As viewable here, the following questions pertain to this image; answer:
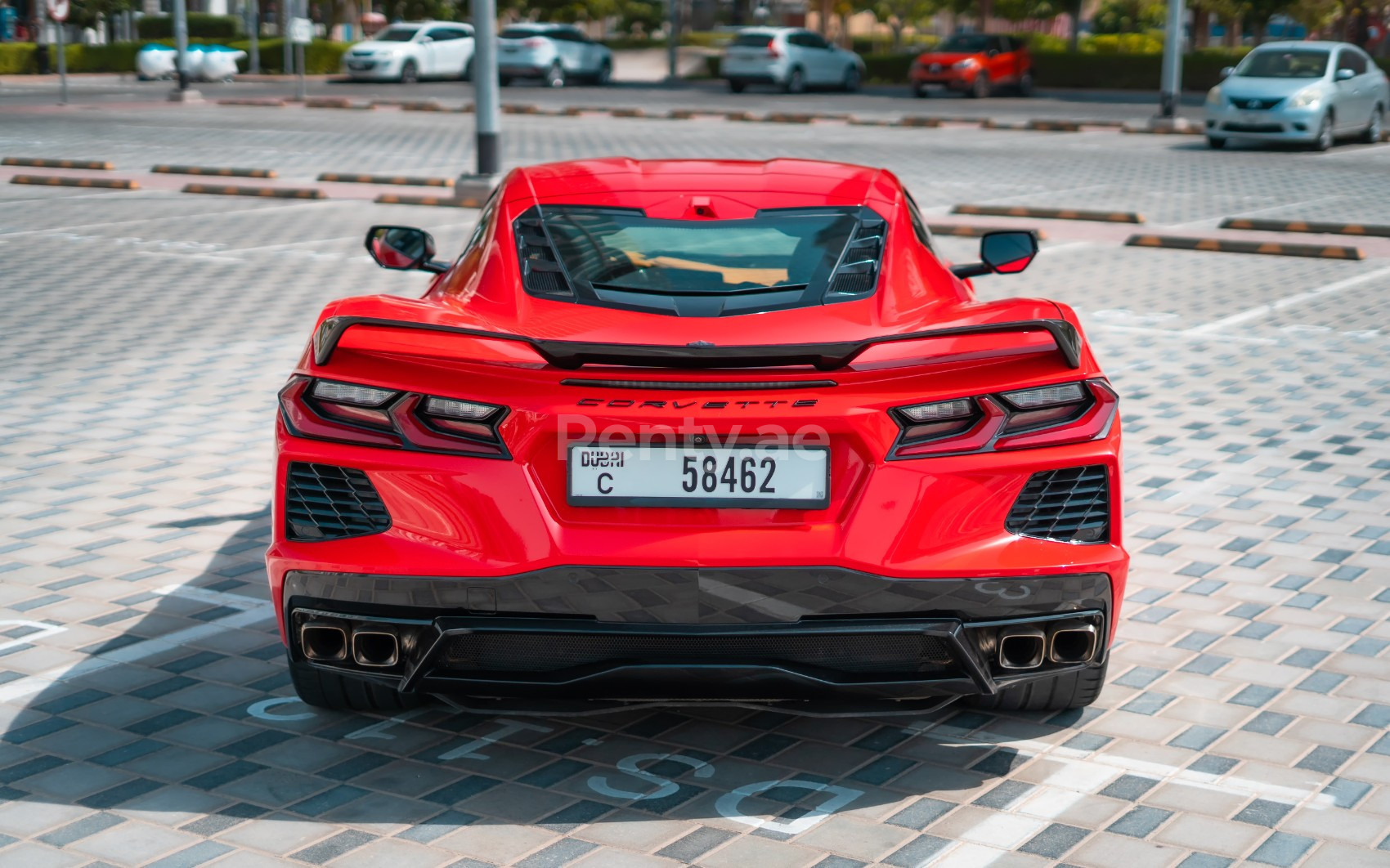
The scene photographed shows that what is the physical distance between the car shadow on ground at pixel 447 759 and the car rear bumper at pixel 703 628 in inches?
10.7

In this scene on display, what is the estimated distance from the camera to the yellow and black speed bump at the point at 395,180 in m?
18.7

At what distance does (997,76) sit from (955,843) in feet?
132

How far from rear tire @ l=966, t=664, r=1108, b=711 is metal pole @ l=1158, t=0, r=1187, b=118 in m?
24.2

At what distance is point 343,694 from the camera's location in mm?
4102

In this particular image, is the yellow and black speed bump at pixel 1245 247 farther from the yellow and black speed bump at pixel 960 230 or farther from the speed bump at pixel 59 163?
the speed bump at pixel 59 163

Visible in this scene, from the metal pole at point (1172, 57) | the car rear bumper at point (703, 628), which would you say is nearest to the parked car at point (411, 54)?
the metal pole at point (1172, 57)

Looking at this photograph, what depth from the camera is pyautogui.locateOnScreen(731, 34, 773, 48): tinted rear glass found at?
41750 millimetres

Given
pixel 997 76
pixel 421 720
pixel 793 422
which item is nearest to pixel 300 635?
pixel 421 720

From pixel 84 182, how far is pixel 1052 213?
11224mm

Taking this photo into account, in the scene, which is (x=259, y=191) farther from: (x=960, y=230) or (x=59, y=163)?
(x=960, y=230)

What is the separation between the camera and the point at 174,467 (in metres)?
6.81

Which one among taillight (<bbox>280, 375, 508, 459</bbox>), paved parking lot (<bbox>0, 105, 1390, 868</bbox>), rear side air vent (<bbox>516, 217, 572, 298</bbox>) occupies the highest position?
rear side air vent (<bbox>516, 217, 572, 298</bbox>)

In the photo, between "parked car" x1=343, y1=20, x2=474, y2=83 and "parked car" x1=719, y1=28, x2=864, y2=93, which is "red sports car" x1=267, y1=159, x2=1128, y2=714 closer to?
"parked car" x1=719, y1=28, x2=864, y2=93

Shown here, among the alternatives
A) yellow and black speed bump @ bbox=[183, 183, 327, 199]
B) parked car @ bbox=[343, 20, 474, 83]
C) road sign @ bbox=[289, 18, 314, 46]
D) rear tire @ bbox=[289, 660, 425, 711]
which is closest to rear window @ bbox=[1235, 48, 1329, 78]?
yellow and black speed bump @ bbox=[183, 183, 327, 199]
